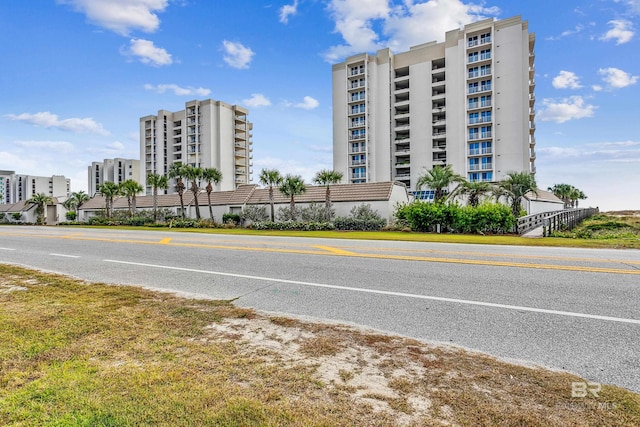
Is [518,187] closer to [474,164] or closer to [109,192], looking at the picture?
[474,164]

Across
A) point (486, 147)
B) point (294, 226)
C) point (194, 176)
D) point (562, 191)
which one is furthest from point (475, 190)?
point (562, 191)

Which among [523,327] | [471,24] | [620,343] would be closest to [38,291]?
[523,327]

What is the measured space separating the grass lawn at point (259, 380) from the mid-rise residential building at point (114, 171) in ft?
374

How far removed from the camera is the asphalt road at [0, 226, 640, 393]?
4.08m

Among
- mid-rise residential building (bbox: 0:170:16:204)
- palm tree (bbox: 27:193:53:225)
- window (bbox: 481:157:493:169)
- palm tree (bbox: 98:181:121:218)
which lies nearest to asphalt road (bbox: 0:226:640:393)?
palm tree (bbox: 98:181:121:218)

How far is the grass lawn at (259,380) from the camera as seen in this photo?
8.46 feet

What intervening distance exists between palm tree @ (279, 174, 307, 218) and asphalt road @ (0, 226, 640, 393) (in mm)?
20657

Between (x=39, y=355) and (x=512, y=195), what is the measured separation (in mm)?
27745

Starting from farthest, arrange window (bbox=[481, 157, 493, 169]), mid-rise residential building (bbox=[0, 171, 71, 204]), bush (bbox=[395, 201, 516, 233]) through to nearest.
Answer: mid-rise residential building (bbox=[0, 171, 71, 204])
window (bbox=[481, 157, 493, 169])
bush (bbox=[395, 201, 516, 233])

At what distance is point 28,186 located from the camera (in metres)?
127

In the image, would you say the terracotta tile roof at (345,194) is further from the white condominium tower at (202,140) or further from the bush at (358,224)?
the white condominium tower at (202,140)

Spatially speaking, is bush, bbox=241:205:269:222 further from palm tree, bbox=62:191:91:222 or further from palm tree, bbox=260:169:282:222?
palm tree, bbox=62:191:91:222

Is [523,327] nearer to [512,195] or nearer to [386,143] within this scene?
[512,195]

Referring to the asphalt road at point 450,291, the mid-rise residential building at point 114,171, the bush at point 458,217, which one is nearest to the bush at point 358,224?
the bush at point 458,217
